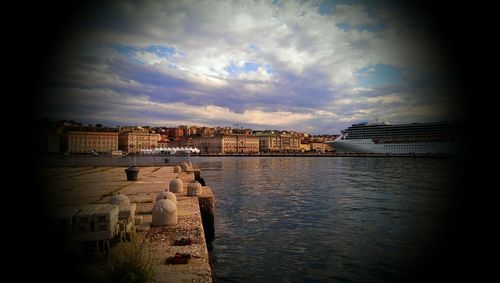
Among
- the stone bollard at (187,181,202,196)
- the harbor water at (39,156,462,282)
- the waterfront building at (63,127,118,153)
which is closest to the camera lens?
the harbor water at (39,156,462,282)

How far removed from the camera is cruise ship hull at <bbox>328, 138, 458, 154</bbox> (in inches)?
4109

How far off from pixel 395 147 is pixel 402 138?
373 centimetres

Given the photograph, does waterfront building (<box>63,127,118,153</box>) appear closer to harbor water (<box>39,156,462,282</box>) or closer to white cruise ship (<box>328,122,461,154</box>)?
white cruise ship (<box>328,122,461,154</box>)

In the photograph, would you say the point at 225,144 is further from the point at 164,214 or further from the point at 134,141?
the point at 164,214

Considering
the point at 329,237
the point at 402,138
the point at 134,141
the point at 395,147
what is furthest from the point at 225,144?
the point at 329,237

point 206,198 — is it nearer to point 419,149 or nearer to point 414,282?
point 414,282

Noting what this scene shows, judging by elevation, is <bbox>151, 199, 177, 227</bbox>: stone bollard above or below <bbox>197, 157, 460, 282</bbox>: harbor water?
above

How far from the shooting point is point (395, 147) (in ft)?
376

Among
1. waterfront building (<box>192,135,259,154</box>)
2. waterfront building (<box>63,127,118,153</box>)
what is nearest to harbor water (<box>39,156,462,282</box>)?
waterfront building (<box>63,127,118,153</box>)

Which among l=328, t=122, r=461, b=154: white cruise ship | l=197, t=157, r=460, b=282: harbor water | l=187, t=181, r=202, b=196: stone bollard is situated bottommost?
l=197, t=157, r=460, b=282: harbor water

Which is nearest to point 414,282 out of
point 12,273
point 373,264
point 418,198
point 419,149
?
point 373,264

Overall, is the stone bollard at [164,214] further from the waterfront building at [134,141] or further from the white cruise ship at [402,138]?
the waterfront building at [134,141]

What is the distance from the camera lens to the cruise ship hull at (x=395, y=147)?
104 meters

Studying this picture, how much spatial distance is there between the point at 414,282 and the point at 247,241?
18.8ft
